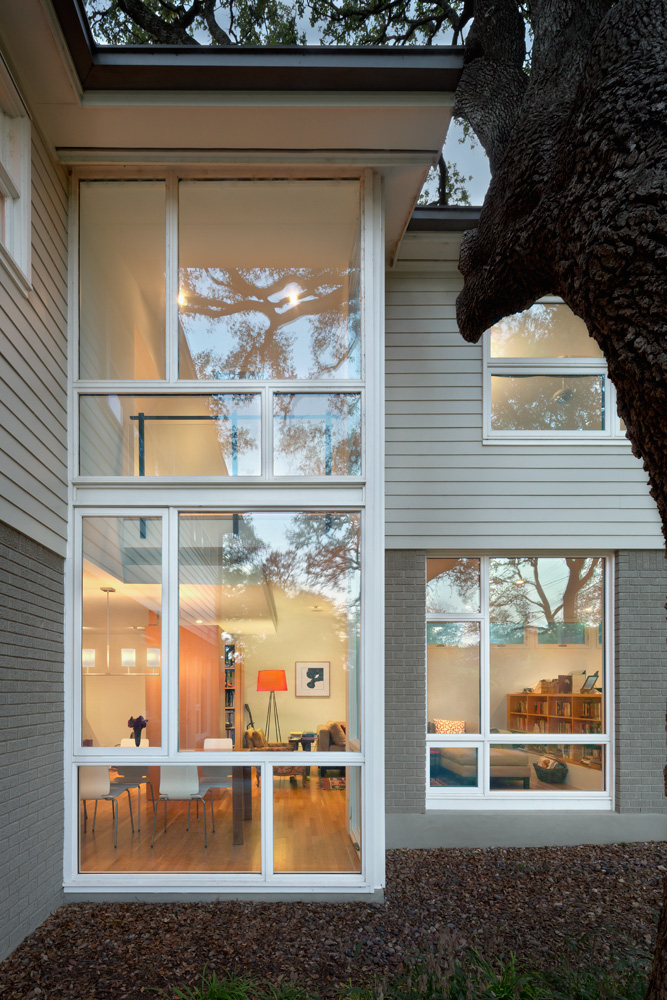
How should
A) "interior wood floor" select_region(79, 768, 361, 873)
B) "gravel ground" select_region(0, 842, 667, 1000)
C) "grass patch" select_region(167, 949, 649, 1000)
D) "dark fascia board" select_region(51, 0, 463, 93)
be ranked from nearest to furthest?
1. "grass patch" select_region(167, 949, 649, 1000)
2. "gravel ground" select_region(0, 842, 667, 1000)
3. "dark fascia board" select_region(51, 0, 463, 93)
4. "interior wood floor" select_region(79, 768, 361, 873)

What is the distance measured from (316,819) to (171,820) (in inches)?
39.9

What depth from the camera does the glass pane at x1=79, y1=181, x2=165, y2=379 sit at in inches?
213

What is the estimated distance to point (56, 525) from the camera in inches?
196

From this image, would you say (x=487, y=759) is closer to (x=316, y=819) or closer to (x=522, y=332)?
(x=316, y=819)

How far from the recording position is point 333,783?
5.16m

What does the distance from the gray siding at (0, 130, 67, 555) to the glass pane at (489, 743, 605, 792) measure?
436 cm

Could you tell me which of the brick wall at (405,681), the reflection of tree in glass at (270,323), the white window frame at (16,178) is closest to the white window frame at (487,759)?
the brick wall at (405,681)

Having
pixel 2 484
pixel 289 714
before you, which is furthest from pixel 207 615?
pixel 2 484

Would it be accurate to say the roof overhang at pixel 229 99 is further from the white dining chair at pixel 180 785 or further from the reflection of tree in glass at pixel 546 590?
the white dining chair at pixel 180 785

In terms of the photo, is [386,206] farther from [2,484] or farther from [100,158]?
[2,484]

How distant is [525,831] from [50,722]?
4.22 metres

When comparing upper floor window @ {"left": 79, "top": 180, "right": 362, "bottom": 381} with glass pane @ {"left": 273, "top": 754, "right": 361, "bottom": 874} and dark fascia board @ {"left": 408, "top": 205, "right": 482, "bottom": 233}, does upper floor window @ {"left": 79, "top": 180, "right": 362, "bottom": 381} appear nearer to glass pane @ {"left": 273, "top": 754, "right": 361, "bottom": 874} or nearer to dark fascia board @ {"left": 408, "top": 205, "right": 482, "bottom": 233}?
dark fascia board @ {"left": 408, "top": 205, "right": 482, "bottom": 233}

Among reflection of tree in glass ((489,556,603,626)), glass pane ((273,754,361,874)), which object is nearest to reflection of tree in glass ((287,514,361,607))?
glass pane ((273,754,361,874))

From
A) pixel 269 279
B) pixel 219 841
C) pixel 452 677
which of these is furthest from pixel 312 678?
pixel 269 279
